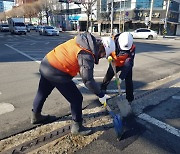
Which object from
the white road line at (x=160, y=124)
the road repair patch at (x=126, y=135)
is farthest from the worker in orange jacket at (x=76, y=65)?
the white road line at (x=160, y=124)

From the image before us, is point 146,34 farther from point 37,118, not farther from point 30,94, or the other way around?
point 37,118

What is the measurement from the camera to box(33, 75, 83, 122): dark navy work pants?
2.87 metres

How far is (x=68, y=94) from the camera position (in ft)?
9.46

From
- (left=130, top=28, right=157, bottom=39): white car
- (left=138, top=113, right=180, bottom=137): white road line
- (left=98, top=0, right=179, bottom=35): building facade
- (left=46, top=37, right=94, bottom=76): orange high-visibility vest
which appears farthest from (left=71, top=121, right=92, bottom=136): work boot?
(left=98, top=0, right=179, bottom=35): building facade

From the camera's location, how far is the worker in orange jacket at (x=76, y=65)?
8.21ft

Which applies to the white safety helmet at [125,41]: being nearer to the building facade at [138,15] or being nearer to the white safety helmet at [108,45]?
the white safety helmet at [108,45]

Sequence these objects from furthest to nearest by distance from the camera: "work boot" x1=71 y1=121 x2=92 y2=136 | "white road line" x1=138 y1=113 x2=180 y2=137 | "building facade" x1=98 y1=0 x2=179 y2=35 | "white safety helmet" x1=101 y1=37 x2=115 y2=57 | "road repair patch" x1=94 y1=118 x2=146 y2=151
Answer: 1. "building facade" x1=98 y1=0 x2=179 y2=35
2. "white road line" x1=138 y1=113 x2=180 y2=137
3. "work boot" x1=71 y1=121 x2=92 y2=136
4. "road repair patch" x1=94 y1=118 x2=146 y2=151
5. "white safety helmet" x1=101 y1=37 x2=115 y2=57

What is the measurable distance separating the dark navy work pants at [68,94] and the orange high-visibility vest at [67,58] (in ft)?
0.75

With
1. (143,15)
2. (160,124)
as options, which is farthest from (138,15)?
(160,124)

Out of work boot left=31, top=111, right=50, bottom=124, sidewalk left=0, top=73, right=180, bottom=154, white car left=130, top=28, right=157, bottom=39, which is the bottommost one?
sidewalk left=0, top=73, right=180, bottom=154

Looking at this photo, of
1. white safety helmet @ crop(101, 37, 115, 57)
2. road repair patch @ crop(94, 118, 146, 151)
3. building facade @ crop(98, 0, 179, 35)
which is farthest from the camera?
building facade @ crop(98, 0, 179, 35)

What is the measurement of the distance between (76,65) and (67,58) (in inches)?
6.1

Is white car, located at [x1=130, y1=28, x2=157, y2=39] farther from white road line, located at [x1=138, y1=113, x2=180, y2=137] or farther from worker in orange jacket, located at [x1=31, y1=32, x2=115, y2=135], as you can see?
worker in orange jacket, located at [x1=31, y1=32, x2=115, y2=135]

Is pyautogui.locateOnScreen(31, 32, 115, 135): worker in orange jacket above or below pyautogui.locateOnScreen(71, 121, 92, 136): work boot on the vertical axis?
above
